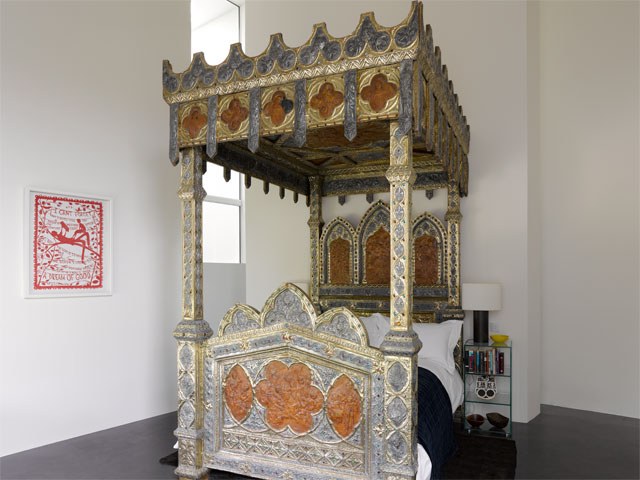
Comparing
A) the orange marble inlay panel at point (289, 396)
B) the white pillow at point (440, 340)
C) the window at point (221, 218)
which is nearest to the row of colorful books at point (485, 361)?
the white pillow at point (440, 340)

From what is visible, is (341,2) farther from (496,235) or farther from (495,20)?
(496,235)

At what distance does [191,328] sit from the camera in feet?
12.4

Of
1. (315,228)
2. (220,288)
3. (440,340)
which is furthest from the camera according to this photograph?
(220,288)

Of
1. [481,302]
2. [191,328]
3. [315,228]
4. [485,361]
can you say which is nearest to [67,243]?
[191,328]

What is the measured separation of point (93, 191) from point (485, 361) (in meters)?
4.02

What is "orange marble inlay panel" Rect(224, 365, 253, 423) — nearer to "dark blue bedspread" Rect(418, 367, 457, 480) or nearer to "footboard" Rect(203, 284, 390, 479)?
"footboard" Rect(203, 284, 390, 479)

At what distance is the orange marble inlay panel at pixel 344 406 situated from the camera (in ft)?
10.8

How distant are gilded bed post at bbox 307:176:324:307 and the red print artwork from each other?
229 cm

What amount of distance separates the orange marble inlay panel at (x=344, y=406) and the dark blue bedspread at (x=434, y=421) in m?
0.43

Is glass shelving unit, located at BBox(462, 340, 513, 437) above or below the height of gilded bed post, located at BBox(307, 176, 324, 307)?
below

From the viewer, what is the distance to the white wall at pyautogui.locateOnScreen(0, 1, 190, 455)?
4.32 metres

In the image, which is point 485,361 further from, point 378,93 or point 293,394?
point 378,93

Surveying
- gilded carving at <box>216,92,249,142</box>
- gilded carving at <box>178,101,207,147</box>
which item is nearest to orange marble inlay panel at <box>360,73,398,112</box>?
gilded carving at <box>216,92,249,142</box>

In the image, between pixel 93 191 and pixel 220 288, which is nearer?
pixel 93 191
